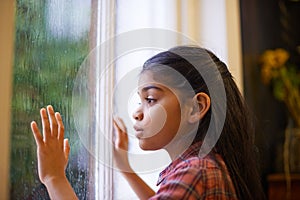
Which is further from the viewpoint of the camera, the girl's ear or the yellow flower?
the yellow flower

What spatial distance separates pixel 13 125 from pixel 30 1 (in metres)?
0.26

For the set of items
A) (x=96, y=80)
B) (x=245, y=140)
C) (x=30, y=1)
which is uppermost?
(x=30, y=1)

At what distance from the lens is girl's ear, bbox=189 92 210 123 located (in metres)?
0.79

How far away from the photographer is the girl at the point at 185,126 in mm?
747

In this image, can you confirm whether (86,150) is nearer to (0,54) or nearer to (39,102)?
(39,102)

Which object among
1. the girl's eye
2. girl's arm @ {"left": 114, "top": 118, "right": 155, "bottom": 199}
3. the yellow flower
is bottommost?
girl's arm @ {"left": 114, "top": 118, "right": 155, "bottom": 199}

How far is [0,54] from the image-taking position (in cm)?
71

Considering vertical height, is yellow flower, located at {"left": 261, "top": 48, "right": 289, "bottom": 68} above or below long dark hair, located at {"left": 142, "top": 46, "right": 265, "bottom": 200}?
above

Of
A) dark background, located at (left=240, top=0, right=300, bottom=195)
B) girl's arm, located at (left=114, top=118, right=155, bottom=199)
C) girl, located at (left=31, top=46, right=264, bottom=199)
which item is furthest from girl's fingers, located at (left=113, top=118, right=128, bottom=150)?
dark background, located at (left=240, top=0, right=300, bottom=195)

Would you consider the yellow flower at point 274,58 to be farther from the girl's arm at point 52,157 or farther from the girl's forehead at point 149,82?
the girl's arm at point 52,157

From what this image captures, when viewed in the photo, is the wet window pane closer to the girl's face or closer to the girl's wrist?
the girl's wrist

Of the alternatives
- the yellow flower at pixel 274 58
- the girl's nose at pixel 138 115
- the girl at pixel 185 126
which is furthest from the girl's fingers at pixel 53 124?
the yellow flower at pixel 274 58

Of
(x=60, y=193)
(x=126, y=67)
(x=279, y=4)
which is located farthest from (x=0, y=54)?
(x=279, y=4)

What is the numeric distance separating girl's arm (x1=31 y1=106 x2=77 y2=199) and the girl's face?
152 millimetres
